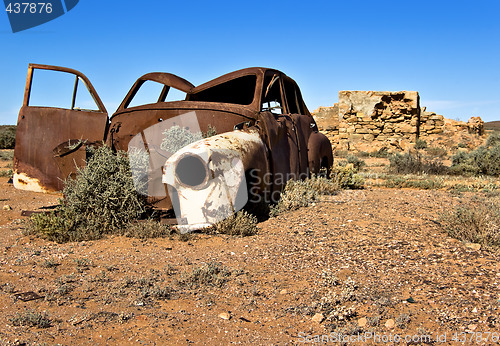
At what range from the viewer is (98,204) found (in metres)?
4.71

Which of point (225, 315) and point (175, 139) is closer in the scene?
point (225, 315)

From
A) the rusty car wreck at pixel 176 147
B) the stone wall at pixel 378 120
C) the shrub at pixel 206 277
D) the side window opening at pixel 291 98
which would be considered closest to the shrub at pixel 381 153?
the stone wall at pixel 378 120

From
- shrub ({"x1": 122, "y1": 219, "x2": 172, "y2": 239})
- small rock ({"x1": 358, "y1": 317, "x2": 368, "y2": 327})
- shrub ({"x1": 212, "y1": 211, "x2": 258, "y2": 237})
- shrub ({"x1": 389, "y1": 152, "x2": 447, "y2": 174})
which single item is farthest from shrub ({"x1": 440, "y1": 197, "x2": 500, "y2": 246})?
shrub ({"x1": 389, "y1": 152, "x2": 447, "y2": 174})

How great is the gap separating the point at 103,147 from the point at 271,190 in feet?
6.58

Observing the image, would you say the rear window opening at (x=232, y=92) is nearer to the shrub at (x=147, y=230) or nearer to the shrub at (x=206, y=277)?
the shrub at (x=147, y=230)

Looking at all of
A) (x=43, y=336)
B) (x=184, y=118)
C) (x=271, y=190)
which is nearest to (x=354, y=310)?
(x=43, y=336)

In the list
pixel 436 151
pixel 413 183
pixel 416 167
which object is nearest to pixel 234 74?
pixel 413 183

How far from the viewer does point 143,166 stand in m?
4.92

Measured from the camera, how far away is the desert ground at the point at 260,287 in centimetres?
268

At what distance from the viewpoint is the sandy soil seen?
2.70m

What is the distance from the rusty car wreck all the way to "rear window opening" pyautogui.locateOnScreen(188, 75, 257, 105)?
1.12 metres

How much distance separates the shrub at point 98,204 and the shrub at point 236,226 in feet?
2.83

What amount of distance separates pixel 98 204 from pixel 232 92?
3376 millimetres

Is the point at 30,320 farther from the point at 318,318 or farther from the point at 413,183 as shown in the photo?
the point at 413,183
